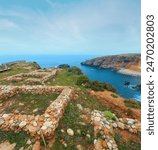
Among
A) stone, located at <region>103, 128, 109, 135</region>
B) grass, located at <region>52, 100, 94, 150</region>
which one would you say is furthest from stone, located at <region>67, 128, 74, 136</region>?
stone, located at <region>103, 128, 109, 135</region>

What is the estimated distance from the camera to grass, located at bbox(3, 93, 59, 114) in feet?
35.0

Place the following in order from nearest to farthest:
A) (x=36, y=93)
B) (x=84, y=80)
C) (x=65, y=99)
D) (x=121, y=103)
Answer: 1. (x=65, y=99)
2. (x=36, y=93)
3. (x=121, y=103)
4. (x=84, y=80)

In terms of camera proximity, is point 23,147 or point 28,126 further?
point 28,126

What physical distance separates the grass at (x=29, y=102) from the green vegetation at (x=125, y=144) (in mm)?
5032

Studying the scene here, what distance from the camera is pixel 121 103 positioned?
1527 centimetres

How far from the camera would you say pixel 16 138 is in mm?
7766

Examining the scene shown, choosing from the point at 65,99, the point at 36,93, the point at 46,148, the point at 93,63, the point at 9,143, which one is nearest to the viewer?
the point at 46,148

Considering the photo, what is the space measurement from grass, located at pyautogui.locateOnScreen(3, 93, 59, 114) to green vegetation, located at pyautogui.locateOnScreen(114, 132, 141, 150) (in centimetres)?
503

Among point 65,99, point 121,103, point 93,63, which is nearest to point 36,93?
point 65,99

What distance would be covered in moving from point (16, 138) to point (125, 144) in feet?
18.6

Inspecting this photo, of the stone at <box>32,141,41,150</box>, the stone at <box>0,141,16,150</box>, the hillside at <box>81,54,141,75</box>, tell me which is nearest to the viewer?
the stone at <box>32,141,41,150</box>

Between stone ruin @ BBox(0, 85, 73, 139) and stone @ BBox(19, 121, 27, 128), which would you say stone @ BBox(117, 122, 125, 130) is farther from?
stone @ BBox(19, 121, 27, 128)

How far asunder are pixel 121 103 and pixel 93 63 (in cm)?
13069

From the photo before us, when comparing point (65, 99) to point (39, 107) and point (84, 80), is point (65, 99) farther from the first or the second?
point (84, 80)
